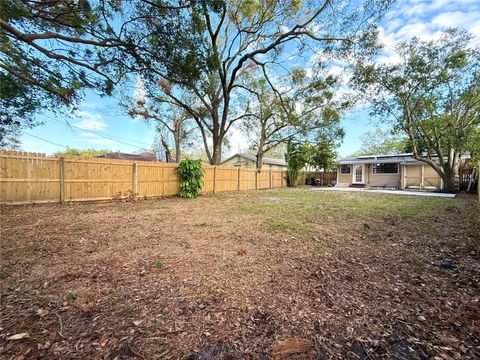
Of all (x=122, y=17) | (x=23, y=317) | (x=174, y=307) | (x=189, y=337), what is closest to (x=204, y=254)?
(x=174, y=307)

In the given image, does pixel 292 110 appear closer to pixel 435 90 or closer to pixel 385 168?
pixel 435 90

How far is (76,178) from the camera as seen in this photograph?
21.8 feet

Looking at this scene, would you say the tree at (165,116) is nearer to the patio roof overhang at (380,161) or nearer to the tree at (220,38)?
the tree at (220,38)

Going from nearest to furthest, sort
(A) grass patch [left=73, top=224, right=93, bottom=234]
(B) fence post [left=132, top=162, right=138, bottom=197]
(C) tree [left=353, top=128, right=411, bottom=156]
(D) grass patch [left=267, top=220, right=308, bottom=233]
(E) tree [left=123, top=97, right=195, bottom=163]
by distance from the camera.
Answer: (A) grass patch [left=73, top=224, right=93, bottom=234]
(D) grass patch [left=267, top=220, right=308, bottom=233]
(B) fence post [left=132, top=162, right=138, bottom=197]
(E) tree [left=123, top=97, right=195, bottom=163]
(C) tree [left=353, top=128, right=411, bottom=156]

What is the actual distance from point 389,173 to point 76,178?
804 inches

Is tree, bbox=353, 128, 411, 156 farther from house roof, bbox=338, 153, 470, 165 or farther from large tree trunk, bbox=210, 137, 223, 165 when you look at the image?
large tree trunk, bbox=210, 137, 223, 165

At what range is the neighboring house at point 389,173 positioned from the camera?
611 inches

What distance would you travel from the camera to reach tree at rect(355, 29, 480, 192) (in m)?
9.66

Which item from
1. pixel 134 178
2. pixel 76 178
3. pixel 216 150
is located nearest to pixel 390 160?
pixel 216 150

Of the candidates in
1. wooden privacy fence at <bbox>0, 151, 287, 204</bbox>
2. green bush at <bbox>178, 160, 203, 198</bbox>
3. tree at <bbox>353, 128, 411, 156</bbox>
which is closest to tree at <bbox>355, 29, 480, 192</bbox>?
green bush at <bbox>178, 160, 203, 198</bbox>

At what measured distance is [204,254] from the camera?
2.96m

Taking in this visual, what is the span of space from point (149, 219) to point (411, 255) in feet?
16.4

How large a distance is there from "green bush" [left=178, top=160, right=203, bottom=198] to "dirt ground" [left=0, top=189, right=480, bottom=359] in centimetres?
537

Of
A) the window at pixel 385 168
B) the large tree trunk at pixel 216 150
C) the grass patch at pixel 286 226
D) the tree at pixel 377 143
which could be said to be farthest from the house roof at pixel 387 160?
the tree at pixel 377 143
